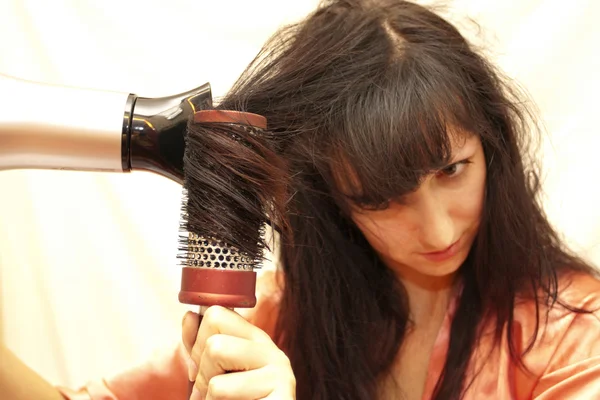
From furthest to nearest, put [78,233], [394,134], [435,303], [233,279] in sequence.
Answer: [78,233], [435,303], [394,134], [233,279]

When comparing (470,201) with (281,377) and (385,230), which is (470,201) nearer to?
(385,230)

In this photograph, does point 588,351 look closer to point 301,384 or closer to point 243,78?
point 301,384

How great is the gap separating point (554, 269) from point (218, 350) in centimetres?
43

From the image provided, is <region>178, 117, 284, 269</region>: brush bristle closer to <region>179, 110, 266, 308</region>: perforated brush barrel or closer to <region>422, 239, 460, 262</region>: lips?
<region>179, 110, 266, 308</region>: perforated brush barrel

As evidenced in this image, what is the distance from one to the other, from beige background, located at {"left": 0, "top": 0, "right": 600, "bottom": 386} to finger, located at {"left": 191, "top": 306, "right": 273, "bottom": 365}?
1.70 ft

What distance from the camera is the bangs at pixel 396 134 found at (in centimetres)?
63

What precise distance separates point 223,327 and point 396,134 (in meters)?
0.23

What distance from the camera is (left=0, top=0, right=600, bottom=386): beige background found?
1000mm

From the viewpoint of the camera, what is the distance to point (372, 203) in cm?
67

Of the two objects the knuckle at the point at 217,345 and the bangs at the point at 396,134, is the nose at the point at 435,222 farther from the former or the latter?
the knuckle at the point at 217,345

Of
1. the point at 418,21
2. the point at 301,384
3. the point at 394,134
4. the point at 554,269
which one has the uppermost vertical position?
the point at 418,21

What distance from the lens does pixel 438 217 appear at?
0.67m

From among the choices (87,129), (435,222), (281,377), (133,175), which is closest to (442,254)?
(435,222)

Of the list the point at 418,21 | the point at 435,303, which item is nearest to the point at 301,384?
the point at 435,303
